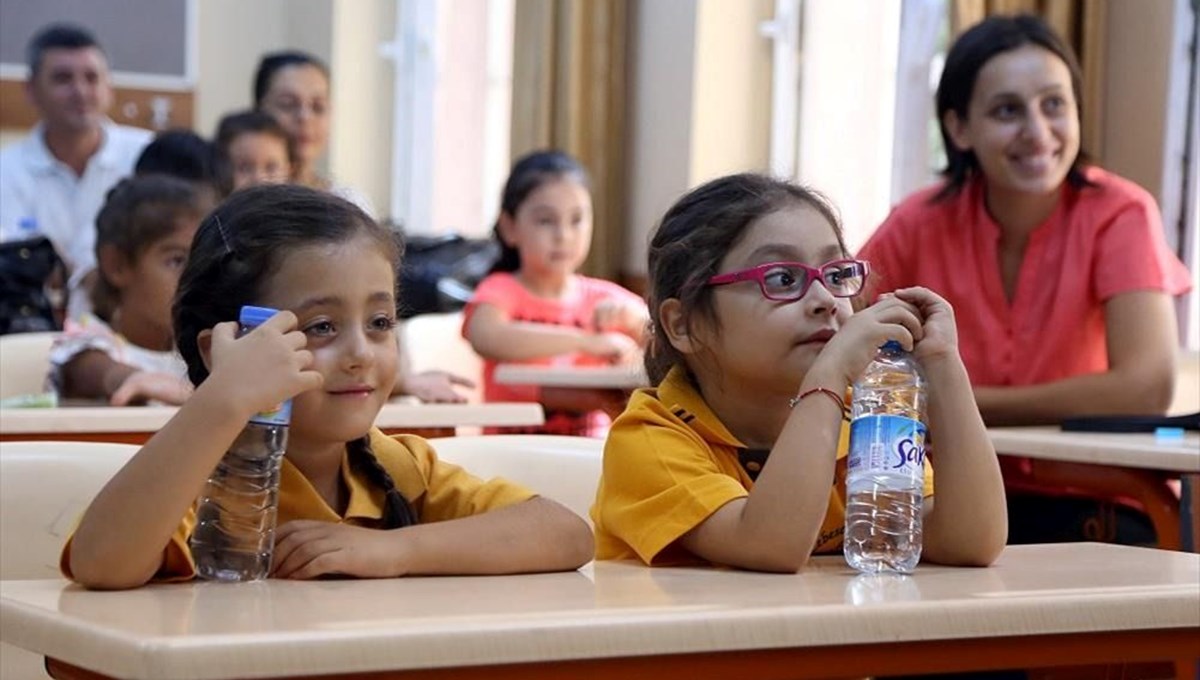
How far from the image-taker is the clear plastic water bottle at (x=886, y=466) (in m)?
1.68

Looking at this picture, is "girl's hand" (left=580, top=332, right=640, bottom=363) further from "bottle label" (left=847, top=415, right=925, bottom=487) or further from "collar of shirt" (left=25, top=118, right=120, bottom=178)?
"bottle label" (left=847, top=415, right=925, bottom=487)

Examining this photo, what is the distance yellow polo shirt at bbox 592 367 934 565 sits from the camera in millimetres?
1853

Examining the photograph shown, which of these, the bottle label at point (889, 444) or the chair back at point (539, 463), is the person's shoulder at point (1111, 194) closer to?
the chair back at point (539, 463)

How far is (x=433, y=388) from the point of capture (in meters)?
3.87

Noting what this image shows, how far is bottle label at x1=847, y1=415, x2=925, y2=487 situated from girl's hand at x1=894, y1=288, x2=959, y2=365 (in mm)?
167

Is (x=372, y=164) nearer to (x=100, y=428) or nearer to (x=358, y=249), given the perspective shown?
(x=100, y=428)

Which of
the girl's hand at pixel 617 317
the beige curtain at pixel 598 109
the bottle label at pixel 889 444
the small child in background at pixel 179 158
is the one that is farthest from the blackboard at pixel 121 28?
the bottle label at pixel 889 444

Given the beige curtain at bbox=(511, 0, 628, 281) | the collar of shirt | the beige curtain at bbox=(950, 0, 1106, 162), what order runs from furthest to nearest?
the beige curtain at bbox=(511, 0, 628, 281) → the collar of shirt → the beige curtain at bbox=(950, 0, 1106, 162)

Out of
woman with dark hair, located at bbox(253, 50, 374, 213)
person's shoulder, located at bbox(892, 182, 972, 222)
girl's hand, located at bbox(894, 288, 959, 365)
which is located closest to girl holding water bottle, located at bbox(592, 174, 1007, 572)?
girl's hand, located at bbox(894, 288, 959, 365)

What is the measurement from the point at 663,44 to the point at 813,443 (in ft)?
16.7

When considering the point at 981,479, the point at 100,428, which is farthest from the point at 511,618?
the point at 100,428

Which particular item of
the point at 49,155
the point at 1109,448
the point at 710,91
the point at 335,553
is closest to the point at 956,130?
the point at 1109,448

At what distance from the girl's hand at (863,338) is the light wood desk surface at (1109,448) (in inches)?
38.1

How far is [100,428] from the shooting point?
116 inches
